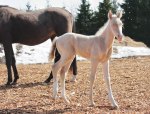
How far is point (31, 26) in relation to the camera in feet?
32.3

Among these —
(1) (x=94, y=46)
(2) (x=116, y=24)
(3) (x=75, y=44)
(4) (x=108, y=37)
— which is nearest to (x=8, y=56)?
(3) (x=75, y=44)

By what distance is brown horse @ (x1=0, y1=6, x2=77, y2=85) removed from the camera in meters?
9.65

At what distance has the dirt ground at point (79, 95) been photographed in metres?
6.61

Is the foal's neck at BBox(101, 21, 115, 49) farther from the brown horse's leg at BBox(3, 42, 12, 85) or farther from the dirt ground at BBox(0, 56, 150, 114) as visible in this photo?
the brown horse's leg at BBox(3, 42, 12, 85)

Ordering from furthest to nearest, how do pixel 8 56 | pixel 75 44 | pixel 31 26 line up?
pixel 31 26 < pixel 8 56 < pixel 75 44

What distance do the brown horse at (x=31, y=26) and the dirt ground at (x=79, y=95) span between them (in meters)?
0.73

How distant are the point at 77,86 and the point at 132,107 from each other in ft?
8.56

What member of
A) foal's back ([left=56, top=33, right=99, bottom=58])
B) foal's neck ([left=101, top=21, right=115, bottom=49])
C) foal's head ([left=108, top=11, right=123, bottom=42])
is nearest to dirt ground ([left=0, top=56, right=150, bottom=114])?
foal's back ([left=56, top=33, right=99, bottom=58])

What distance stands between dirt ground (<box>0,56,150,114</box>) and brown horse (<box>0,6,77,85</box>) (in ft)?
2.40

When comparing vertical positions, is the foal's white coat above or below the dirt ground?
above

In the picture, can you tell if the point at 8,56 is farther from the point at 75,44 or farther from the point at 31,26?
the point at 75,44

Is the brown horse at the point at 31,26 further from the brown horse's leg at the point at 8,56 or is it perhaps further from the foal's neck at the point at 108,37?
the foal's neck at the point at 108,37

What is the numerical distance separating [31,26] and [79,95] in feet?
8.93

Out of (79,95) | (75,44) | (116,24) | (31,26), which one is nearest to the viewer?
(116,24)
